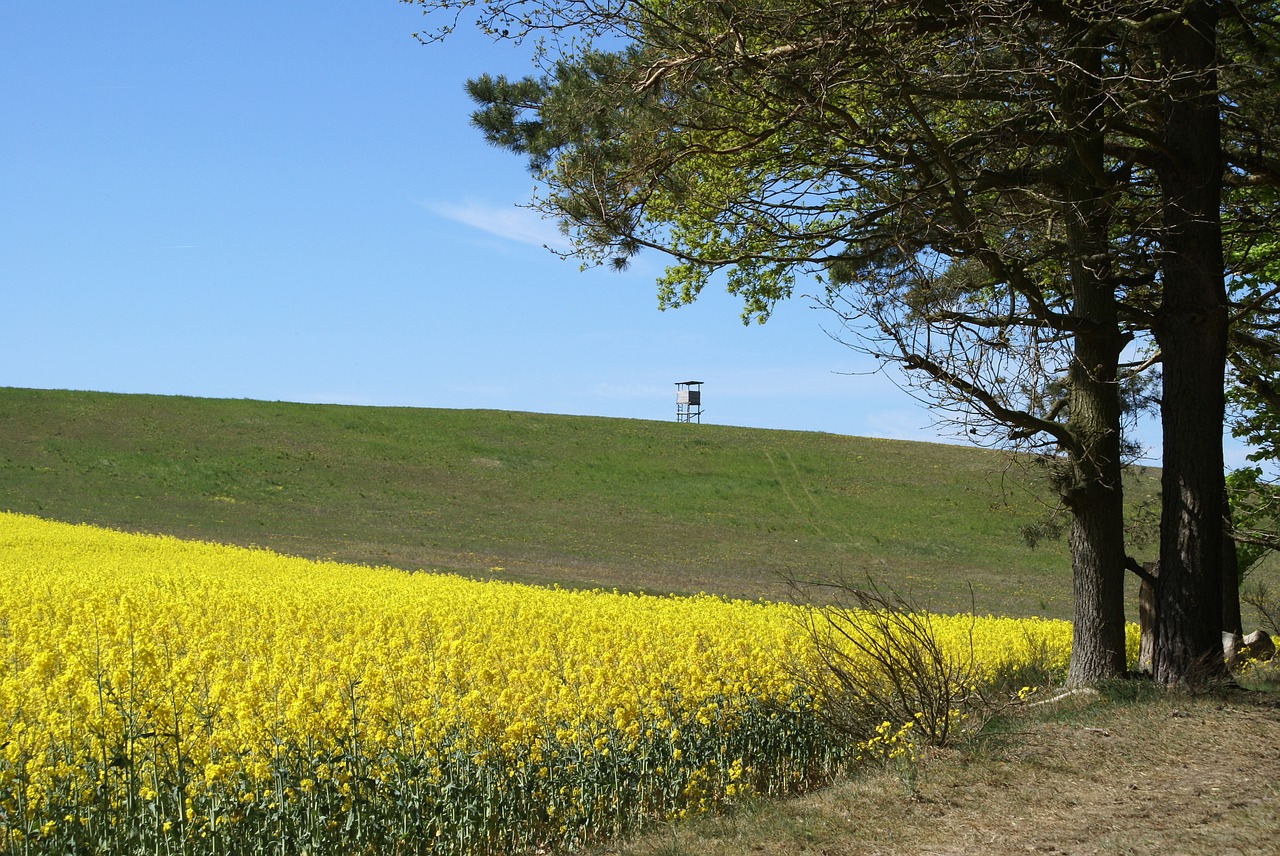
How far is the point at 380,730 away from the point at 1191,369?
26.2 feet

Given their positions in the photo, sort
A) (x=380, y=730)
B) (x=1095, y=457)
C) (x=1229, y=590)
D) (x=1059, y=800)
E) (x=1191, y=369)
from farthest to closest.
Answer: (x=1229, y=590)
(x=1095, y=457)
(x=1191, y=369)
(x=380, y=730)
(x=1059, y=800)

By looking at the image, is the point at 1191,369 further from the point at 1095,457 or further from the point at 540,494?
the point at 540,494

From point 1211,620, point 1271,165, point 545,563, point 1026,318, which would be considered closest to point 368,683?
point 1026,318

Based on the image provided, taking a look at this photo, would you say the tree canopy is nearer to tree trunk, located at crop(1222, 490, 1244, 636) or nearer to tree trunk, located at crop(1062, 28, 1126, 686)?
tree trunk, located at crop(1062, 28, 1126, 686)

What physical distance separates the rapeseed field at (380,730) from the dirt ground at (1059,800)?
0.97 metres

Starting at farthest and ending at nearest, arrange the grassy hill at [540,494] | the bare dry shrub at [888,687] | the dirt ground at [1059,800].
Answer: the grassy hill at [540,494] < the bare dry shrub at [888,687] < the dirt ground at [1059,800]

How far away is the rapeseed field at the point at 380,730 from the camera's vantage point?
5996mm

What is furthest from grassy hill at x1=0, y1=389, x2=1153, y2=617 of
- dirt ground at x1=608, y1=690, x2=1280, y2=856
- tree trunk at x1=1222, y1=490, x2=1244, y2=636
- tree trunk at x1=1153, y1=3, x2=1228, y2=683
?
dirt ground at x1=608, y1=690, x2=1280, y2=856

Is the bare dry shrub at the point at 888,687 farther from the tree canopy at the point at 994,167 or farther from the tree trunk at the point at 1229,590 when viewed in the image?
the tree trunk at the point at 1229,590

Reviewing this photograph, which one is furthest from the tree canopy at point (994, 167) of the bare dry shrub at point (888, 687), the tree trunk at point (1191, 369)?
the bare dry shrub at point (888, 687)

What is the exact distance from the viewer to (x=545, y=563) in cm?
2923

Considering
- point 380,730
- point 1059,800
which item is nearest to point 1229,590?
point 1059,800

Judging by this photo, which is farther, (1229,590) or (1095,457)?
(1229,590)

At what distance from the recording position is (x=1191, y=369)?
10.0 meters
